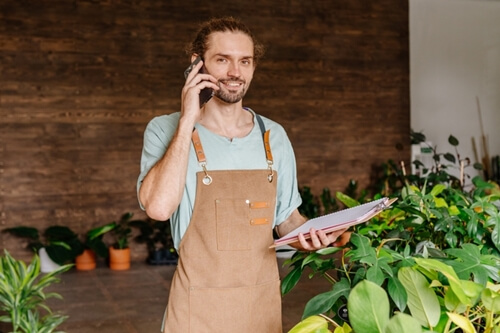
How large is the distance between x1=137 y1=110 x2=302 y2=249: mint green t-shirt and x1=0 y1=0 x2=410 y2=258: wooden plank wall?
5291 millimetres

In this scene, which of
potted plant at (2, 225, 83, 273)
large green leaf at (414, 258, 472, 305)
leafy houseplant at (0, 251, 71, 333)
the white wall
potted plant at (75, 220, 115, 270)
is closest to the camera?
large green leaf at (414, 258, 472, 305)

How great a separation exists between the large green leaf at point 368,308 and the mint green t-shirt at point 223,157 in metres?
0.82

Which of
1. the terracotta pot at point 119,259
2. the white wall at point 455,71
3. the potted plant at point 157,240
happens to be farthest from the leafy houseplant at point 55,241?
the white wall at point 455,71

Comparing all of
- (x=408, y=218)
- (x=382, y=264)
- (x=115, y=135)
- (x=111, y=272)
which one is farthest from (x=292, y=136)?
(x=382, y=264)

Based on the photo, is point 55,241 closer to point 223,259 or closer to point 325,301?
point 223,259

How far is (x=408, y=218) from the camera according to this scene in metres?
2.42

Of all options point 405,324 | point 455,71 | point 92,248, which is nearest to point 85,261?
point 92,248

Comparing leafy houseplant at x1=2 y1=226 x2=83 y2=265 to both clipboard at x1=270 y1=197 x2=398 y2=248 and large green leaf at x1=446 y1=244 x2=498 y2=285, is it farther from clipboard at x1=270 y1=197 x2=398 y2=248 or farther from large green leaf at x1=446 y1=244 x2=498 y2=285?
large green leaf at x1=446 y1=244 x2=498 y2=285

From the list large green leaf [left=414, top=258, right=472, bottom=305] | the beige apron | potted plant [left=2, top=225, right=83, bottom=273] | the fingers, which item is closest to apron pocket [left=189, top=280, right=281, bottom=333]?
the beige apron

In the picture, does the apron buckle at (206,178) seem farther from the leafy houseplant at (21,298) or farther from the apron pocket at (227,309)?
the leafy houseplant at (21,298)

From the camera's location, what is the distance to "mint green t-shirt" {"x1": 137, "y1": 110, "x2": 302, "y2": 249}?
2.06m

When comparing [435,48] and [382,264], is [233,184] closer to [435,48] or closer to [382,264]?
[382,264]

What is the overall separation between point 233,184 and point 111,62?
551 cm

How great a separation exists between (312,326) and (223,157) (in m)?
0.71
